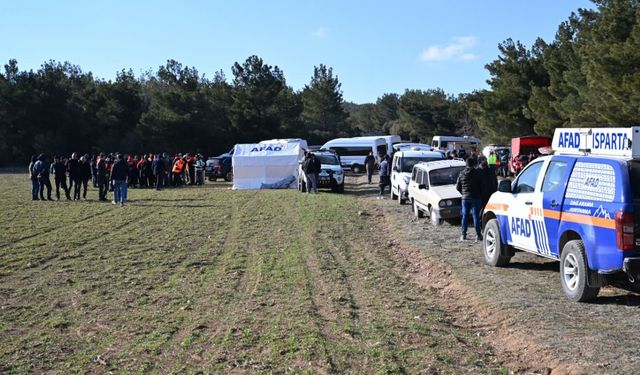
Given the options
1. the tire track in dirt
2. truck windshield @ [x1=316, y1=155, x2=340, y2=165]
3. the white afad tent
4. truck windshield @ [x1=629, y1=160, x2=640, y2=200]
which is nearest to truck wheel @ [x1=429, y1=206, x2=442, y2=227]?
the tire track in dirt

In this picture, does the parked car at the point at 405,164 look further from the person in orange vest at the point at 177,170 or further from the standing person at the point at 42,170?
the person in orange vest at the point at 177,170

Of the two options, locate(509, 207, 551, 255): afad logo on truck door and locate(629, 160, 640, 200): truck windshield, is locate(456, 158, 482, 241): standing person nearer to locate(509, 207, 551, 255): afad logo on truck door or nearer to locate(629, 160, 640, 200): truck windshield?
locate(509, 207, 551, 255): afad logo on truck door

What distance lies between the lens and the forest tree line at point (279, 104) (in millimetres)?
31828

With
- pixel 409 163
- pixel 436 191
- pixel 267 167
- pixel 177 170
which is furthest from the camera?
pixel 177 170

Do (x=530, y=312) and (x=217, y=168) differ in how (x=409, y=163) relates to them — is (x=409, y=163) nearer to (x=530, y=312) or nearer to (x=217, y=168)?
(x=530, y=312)

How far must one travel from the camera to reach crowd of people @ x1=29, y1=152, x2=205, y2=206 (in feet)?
81.3

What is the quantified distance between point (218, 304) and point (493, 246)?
16.5 feet

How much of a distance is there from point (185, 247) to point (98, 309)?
18.1ft

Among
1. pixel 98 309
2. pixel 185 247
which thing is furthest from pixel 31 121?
pixel 98 309

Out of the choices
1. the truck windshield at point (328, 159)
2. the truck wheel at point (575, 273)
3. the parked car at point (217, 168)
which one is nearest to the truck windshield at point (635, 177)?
the truck wheel at point (575, 273)

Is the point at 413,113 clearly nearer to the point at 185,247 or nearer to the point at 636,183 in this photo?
the point at 185,247

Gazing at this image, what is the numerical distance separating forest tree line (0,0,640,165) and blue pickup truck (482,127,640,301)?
20.4m

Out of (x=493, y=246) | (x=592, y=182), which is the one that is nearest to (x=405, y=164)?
(x=493, y=246)

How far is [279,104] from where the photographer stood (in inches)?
2665
